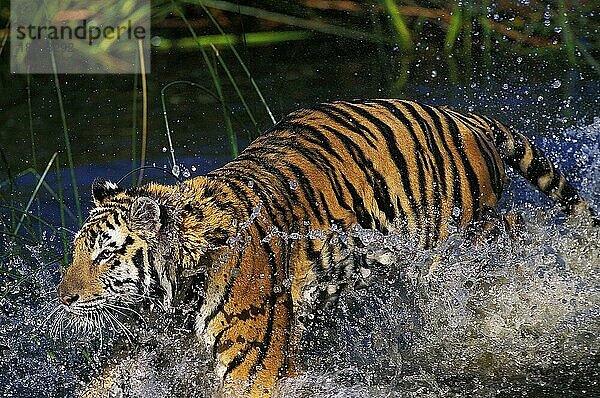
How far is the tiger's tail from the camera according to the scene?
3420 millimetres

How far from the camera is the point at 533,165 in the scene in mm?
3434

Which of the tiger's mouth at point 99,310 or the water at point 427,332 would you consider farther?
the water at point 427,332

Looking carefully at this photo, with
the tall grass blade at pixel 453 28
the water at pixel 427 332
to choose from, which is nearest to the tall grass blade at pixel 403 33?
the tall grass blade at pixel 453 28

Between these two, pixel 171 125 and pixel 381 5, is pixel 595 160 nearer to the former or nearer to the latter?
pixel 171 125

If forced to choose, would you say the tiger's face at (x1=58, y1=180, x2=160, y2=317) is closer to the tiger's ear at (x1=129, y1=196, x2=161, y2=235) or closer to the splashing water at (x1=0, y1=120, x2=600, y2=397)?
the tiger's ear at (x1=129, y1=196, x2=161, y2=235)

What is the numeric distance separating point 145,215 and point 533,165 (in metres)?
1.44

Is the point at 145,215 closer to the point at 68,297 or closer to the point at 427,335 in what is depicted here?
the point at 68,297

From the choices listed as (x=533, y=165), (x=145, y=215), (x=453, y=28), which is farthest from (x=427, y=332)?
(x=453, y=28)

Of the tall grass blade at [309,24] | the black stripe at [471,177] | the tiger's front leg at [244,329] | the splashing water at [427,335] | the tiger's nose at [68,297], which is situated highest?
the black stripe at [471,177]

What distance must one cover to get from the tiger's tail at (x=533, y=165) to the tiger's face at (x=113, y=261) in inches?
52.3

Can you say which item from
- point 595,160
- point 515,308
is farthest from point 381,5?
point 515,308

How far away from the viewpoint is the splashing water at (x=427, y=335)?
2994 millimetres

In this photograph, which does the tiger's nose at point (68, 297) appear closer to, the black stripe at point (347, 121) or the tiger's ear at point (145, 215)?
the tiger's ear at point (145, 215)

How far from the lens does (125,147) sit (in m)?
5.39
